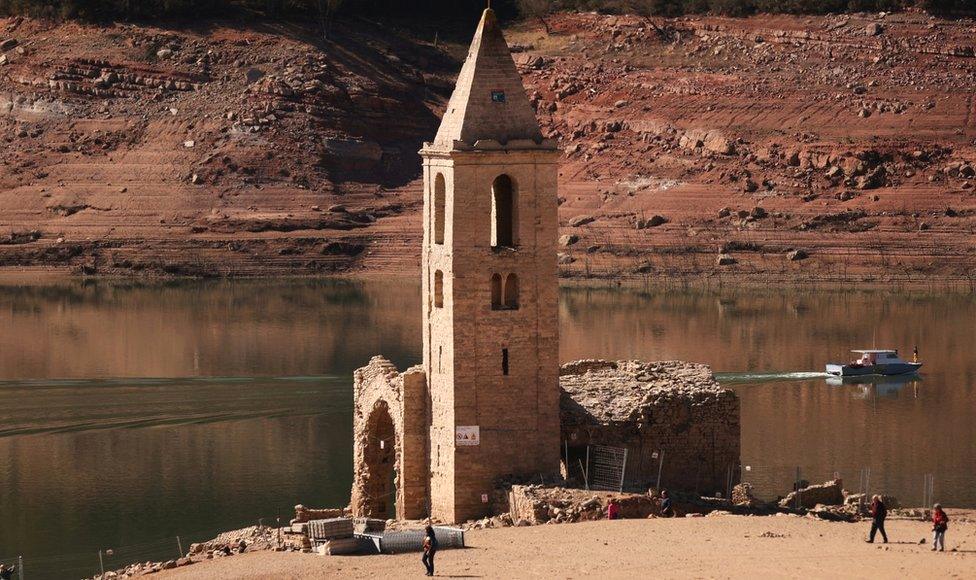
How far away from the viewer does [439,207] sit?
52969mm

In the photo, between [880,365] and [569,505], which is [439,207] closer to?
[569,505]

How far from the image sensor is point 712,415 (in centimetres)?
5494

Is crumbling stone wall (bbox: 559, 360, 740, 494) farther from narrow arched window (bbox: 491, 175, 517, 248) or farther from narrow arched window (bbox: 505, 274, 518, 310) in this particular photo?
narrow arched window (bbox: 491, 175, 517, 248)

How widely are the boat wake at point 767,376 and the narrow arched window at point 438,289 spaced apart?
28.6 metres

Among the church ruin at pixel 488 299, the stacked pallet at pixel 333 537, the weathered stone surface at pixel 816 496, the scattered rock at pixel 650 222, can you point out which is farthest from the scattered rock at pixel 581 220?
the stacked pallet at pixel 333 537

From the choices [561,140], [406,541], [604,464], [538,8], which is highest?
[538,8]

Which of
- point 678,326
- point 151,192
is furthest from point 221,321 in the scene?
point 151,192

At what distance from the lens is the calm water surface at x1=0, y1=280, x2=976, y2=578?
61062 mm

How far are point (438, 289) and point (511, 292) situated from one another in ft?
4.81

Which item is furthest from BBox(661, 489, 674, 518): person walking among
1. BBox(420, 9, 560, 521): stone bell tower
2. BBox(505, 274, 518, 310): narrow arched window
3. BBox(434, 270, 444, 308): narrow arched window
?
BBox(434, 270, 444, 308): narrow arched window

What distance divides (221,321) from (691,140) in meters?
32.7

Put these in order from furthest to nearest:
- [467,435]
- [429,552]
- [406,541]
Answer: [467,435]
[406,541]
[429,552]

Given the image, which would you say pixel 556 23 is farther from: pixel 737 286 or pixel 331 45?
pixel 737 286

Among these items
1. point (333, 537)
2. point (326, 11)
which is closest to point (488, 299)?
point (333, 537)
